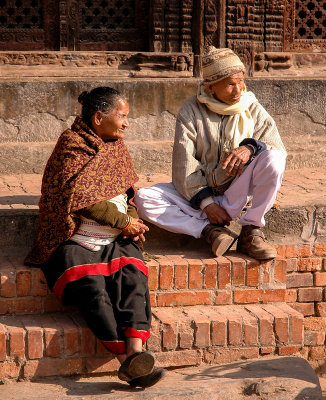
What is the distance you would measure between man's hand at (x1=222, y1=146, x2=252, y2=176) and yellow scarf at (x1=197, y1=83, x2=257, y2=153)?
0.17 meters

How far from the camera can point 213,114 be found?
487 centimetres

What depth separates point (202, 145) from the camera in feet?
15.8

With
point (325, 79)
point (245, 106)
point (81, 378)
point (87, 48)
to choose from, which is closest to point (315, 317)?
point (245, 106)

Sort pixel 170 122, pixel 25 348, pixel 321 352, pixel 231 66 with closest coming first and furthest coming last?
pixel 25 348 → pixel 231 66 → pixel 321 352 → pixel 170 122

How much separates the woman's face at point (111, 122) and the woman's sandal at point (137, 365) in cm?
127

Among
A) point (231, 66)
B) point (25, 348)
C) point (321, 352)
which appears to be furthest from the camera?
point (321, 352)

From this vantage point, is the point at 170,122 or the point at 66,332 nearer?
the point at 66,332

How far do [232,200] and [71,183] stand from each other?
113 centimetres

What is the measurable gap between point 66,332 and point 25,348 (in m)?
0.23

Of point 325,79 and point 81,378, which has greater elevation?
point 325,79

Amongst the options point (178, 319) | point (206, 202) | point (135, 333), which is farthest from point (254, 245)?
point (135, 333)

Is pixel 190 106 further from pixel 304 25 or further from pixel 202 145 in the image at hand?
pixel 304 25

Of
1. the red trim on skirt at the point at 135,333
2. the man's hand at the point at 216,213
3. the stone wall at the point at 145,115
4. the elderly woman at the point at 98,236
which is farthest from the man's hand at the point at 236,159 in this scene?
the stone wall at the point at 145,115

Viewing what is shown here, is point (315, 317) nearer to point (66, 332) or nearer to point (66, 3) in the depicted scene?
point (66, 332)
